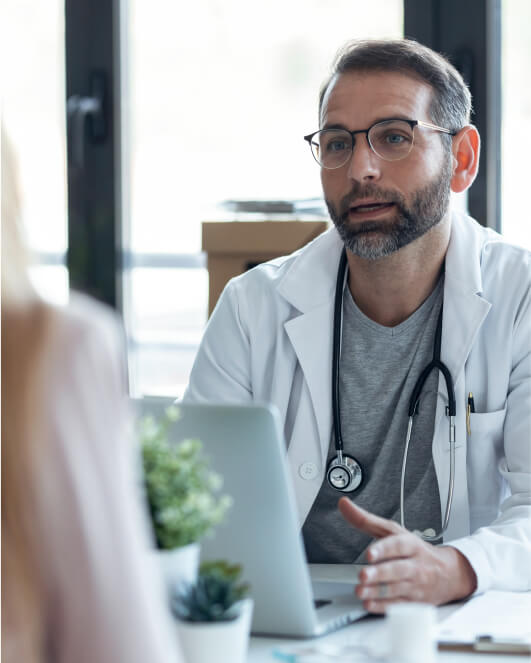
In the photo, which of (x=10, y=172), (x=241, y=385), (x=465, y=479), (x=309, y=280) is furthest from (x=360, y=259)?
(x=10, y=172)

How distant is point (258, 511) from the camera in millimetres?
1012

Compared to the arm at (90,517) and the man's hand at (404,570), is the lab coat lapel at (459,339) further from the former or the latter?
the arm at (90,517)

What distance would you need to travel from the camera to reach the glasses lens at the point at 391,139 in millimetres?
1785

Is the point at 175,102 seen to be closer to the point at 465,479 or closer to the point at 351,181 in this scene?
the point at 351,181

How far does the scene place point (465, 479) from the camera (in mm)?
1632

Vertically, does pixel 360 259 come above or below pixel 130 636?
above

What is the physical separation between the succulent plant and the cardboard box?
4.56ft

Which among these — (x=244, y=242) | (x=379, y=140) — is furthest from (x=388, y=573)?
(x=244, y=242)

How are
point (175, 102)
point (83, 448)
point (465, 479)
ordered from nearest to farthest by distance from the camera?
point (83, 448)
point (465, 479)
point (175, 102)

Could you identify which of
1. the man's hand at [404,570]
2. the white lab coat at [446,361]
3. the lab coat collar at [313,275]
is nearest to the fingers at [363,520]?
the man's hand at [404,570]

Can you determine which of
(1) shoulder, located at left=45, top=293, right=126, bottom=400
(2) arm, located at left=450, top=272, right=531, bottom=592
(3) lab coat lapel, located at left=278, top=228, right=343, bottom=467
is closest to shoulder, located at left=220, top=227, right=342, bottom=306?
(3) lab coat lapel, located at left=278, top=228, right=343, bottom=467

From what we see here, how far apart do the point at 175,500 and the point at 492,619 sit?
486 mm

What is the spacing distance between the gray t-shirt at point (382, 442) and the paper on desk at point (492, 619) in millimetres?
396

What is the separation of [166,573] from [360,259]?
1049 millimetres
